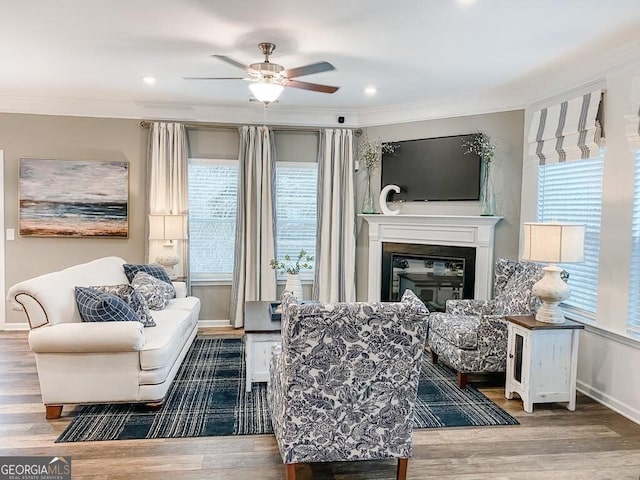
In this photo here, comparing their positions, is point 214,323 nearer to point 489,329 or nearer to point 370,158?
point 370,158

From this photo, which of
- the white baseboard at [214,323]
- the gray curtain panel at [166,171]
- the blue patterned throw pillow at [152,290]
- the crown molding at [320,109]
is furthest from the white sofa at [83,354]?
the crown molding at [320,109]

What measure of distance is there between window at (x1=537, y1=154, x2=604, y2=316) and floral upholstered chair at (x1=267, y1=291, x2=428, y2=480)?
7.90 feet

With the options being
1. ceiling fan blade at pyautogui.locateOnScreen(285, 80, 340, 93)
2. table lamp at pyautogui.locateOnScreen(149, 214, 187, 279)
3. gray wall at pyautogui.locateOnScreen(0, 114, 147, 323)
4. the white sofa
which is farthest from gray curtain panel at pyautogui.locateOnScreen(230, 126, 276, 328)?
the white sofa

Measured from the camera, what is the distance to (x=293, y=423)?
7.68 ft

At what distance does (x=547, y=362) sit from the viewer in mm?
3525

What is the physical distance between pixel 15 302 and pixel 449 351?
3425 mm

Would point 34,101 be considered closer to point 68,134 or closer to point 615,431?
point 68,134

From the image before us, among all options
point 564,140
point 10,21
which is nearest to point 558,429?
A: point 564,140

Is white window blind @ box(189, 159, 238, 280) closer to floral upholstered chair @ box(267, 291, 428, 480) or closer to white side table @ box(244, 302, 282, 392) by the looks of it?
white side table @ box(244, 302, 282, 392)

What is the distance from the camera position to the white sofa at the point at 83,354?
313 centimetres

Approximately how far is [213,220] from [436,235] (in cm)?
281

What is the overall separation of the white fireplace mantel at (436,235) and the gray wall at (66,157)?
288cm

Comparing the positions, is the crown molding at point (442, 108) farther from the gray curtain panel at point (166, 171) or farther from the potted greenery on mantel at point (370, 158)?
the gray curtain panel at point (166, 171)

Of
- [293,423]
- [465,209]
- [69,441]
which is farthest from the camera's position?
[465,209]
